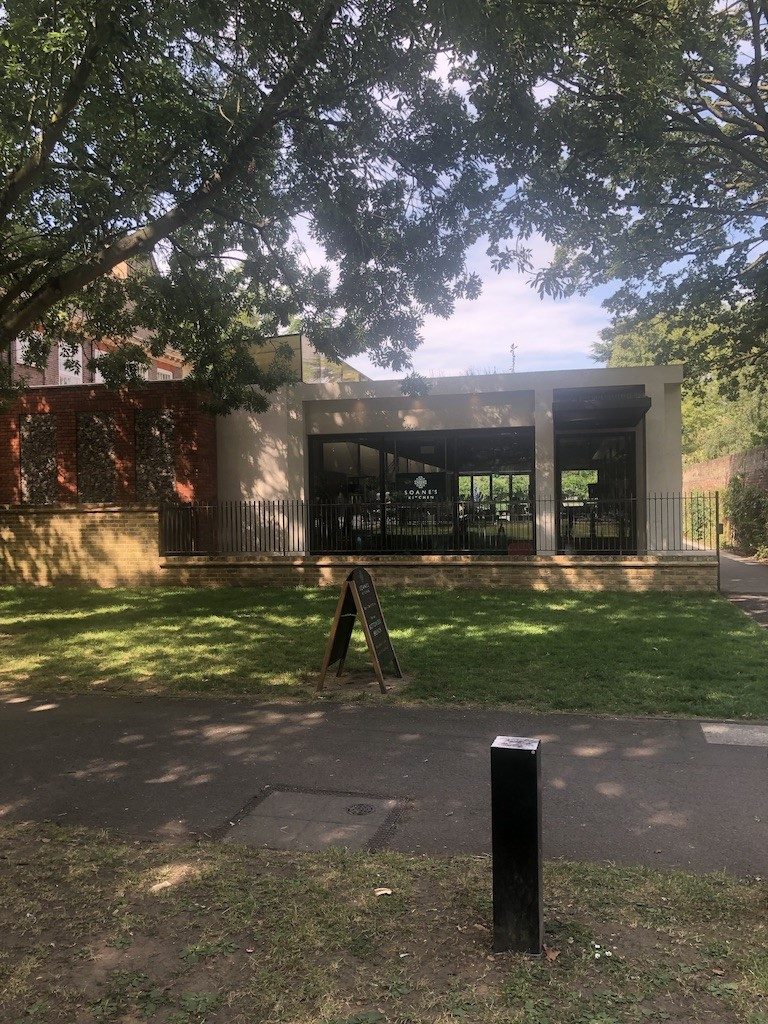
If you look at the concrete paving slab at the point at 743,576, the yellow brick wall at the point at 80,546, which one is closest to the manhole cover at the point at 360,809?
the concrete paving slab at the point at 743,576

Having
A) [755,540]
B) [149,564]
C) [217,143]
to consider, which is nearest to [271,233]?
[217,143]

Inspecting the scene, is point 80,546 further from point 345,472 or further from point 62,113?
point 62,113

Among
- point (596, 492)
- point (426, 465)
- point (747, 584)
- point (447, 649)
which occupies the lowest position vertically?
point (447, 649)

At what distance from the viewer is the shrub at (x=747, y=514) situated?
2061cm

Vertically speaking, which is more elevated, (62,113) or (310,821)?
(62,113)

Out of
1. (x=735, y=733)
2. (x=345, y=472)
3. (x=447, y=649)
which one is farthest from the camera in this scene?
(x=345, y=472)

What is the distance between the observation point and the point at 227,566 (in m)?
15.4

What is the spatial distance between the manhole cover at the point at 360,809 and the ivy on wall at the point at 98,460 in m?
14.2

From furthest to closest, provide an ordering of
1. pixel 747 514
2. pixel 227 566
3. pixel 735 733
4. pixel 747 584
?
pixel 747 514, pixel 227 566, pixel 747 584, pixel 735 733

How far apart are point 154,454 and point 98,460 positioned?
1367 mm

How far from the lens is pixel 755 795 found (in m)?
4.41

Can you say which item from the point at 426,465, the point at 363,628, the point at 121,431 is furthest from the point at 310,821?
the point at 121,431

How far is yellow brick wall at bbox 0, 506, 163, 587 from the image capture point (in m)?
15.9

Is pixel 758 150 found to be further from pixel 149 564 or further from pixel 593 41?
pixel 149 564
